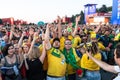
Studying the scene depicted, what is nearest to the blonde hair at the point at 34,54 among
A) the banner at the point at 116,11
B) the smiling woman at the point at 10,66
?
the smiling woman at the point at 10,66

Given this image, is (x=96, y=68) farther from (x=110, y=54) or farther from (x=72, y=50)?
(x=110, y=54)

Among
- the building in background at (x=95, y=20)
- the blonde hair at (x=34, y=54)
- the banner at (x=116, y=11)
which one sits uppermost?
the blonde hair at (x=34, y=54)

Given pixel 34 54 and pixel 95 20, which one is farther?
pixel 95 20

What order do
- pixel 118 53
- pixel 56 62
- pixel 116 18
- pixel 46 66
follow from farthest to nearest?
pixel 116 18
pixel 46 66
pixel 56 62
pixel 118 53

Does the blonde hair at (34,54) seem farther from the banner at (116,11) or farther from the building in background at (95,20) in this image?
the building in background at (95,20)

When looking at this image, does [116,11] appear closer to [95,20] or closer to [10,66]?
[10,66]

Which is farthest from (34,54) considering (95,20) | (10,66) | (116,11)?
(95,20)

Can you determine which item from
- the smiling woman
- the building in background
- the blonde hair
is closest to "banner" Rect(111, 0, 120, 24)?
the building in background

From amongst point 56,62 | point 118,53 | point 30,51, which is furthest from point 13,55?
point 118,53

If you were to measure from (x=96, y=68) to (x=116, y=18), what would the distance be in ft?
78.9

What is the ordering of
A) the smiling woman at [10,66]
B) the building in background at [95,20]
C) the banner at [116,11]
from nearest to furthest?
1. the smiling woman at [10,66]
2. the banner at [116,11]
3. the building in background at [95,20]

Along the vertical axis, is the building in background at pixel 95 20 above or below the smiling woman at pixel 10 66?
below

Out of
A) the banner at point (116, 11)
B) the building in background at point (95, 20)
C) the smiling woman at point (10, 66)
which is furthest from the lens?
the building in background at point (95, 20)

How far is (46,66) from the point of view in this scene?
6762mm
